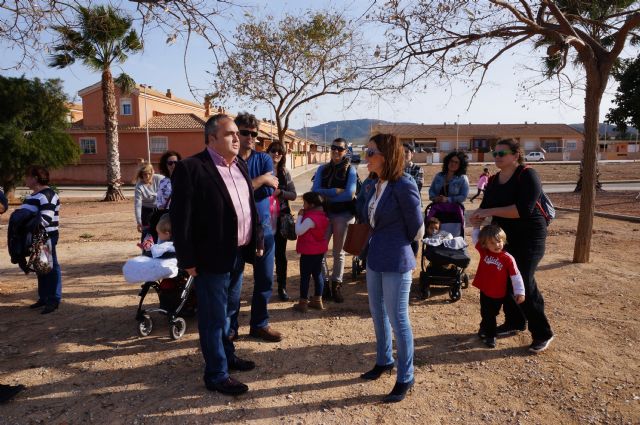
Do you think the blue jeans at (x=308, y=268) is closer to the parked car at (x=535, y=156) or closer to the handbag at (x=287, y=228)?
the handbag at (x=287, y=228)

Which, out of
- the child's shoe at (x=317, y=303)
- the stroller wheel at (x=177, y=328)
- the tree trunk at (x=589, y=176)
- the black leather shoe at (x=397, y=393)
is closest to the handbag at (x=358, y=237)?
the black leather shoe at (x=397, y=393)

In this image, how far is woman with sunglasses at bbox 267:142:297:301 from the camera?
201 inches

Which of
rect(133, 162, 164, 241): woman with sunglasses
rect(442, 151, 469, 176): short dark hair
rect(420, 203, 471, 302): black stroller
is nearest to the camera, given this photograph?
rect(420, 203, 471, 302): black stroller

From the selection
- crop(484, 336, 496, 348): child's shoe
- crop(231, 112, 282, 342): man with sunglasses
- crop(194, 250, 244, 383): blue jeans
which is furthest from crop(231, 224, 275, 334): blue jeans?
crop(484, 336, 496, 348): child's shoe

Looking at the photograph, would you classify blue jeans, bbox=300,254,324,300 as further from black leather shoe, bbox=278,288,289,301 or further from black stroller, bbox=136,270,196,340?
black stroller, bbox=136,270,196,340

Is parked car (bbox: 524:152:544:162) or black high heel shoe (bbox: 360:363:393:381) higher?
parked car (bbox: 524:152:544:162)

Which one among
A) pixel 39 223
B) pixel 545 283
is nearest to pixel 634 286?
pixel 545 283

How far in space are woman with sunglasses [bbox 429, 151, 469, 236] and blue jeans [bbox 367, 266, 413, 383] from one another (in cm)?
288

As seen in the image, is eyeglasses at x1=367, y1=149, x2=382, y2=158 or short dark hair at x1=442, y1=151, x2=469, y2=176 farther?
short dark hair at x1=442, y1=151, x2=469, y2=176

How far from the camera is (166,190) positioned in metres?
5.80

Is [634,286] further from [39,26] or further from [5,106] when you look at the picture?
[5,106]

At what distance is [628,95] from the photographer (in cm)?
1948

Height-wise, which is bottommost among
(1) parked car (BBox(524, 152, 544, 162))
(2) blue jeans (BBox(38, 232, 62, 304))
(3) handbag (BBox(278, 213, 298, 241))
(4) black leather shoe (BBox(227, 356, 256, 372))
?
(4) black leather shoe (BBox(227, 356, 256, 372))

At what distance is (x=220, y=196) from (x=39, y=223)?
10.3 ft
